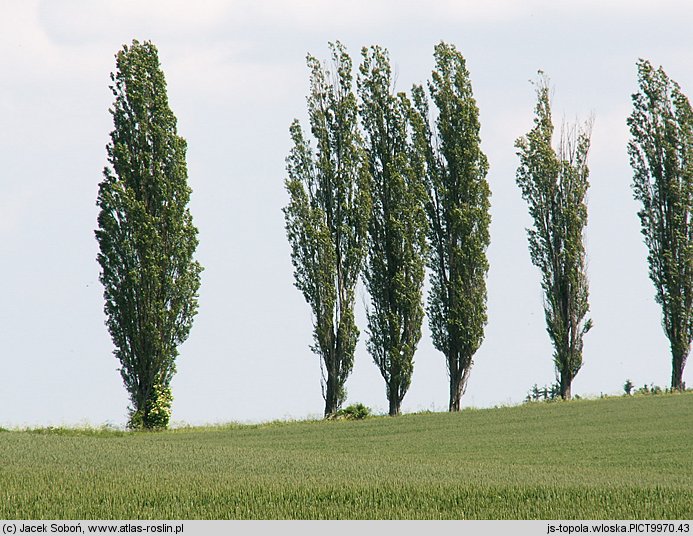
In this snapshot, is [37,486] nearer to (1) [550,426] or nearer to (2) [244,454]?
(2) [244,454]

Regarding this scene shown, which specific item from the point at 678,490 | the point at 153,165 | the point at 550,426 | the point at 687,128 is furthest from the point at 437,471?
the point at 687,128

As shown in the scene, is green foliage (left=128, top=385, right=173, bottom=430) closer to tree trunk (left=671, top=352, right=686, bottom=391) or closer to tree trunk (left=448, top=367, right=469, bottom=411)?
tree trunk (left=448, top=367, right=469, bottom=411)

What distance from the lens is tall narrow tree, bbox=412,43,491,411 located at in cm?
3084

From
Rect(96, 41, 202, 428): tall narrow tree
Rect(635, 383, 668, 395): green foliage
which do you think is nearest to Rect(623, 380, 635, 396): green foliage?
Rect(635, 383, 668, 395): green foliage

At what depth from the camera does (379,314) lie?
99.5 feet

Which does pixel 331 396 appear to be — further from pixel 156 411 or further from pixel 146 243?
pixel 146 243

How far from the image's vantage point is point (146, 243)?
27.7 meters

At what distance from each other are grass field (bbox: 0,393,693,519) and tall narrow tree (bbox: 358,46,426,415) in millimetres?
4292

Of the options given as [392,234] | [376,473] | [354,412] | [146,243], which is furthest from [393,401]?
[376,473]

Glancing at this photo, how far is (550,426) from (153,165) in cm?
1386

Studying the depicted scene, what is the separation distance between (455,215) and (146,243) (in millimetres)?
10292

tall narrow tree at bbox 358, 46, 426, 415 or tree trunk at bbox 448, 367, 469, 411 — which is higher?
tall narrow tree at bbox 358, 46, 426, 415

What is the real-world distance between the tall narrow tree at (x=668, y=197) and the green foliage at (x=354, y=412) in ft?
40.9

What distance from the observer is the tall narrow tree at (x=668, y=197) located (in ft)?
113
